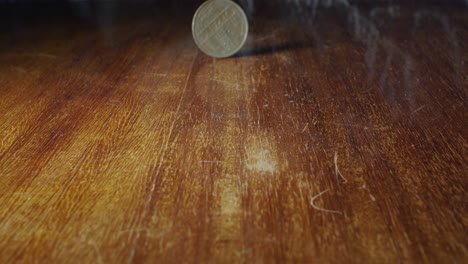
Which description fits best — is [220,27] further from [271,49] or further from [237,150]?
[237,150]

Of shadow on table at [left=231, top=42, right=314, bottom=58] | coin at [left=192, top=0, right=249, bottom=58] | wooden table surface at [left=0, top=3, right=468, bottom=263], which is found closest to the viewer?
wooden table surface at [left=0, top=3, right=468, bottom=263]

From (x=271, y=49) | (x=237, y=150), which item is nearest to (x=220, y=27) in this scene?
(x=271, y=49)

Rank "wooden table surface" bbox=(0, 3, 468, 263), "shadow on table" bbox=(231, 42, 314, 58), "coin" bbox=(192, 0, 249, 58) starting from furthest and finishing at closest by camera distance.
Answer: "shadow on table" bbox=(231, 42, 314, 58) < "coin" bbox=(192, 0, 249, 58) < "wooden table surface" bbox=(0, 3, 468, 263)

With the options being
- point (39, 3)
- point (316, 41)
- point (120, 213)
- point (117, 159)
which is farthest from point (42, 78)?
point (39, 3)

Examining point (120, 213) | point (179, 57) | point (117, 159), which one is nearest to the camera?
point (120, 213)

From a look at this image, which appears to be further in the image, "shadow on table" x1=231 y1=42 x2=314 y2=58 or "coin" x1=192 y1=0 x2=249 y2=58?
"shadow on table" x1=231 y1=42 x2=314 y2=58

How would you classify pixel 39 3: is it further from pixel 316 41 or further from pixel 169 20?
pixel 316 41
